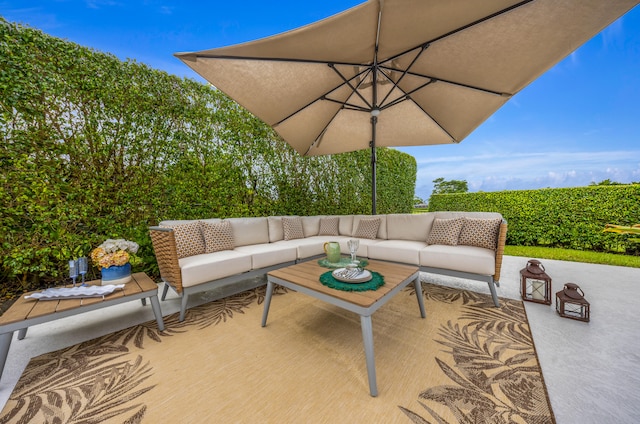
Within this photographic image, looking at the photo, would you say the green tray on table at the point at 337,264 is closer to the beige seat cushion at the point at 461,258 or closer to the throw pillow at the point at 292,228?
the beige seat cushion at the point at 461,258

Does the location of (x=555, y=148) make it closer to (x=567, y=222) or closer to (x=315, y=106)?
(x=567, y=222)

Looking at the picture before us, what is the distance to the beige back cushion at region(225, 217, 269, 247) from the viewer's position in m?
3.34

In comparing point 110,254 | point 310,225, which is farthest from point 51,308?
point 310,225

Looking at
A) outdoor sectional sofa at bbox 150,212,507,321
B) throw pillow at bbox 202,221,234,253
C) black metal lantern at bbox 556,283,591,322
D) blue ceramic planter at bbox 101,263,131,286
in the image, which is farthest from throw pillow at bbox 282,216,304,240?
black metal lantern at bbox 556,283,591,322

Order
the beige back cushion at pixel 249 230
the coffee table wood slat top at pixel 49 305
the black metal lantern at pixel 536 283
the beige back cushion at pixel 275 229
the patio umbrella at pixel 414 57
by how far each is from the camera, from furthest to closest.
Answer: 1. the beige back cushion at pixel 275 229
2. the beige back cushion at pixel 249 230
3. the black metal lantern at pixel 536 283
4. the patio umbrella at pixel 414 57
5. the coffee table wood slat top at pixel 49 305

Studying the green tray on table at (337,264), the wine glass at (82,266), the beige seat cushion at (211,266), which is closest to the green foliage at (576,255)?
the green tray on table at (337,264)

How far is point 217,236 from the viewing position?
299cm

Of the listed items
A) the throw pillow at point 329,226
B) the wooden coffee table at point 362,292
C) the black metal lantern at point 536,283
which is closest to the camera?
the wooden coffee table at point 362,292

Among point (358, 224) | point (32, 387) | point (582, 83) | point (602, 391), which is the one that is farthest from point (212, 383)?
point (582, 83)

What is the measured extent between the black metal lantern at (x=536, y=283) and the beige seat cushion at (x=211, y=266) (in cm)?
308

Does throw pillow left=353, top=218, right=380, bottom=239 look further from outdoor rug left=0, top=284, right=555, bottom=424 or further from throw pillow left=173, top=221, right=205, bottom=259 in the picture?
throw pillow left=173, top=221, right=205, bottom=259

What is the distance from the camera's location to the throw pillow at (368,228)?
12.4 ft

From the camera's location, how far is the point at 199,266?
2316 mm

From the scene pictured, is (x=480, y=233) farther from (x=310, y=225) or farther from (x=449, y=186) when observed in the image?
(x=449, y=186)
